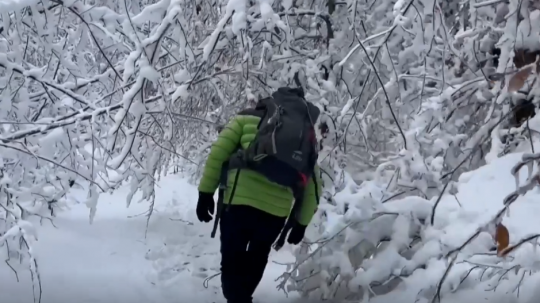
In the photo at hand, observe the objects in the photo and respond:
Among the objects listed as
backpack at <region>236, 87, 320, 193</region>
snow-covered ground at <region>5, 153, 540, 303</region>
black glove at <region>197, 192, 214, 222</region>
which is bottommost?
snow-covered ground at <region>5, 153, 540, 303</region>

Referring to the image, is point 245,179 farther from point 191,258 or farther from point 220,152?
point 191,258

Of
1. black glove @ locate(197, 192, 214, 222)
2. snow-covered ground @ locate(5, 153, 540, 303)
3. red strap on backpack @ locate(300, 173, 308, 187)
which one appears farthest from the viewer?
black glove @ locate(197, 192, 214, 222)

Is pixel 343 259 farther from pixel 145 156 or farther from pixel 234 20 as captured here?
pixel 145 156

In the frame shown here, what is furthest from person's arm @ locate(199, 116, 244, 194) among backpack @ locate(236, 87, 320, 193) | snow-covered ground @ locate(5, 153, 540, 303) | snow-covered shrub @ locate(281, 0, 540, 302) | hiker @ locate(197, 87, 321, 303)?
snow-covered ground @ locate(5, 153, 540, 303)

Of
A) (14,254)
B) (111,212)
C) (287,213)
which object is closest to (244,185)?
(287,213)

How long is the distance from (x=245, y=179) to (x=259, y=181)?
3.1 inches

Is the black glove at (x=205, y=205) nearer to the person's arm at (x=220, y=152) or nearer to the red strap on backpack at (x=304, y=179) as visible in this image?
the person's arm at (x=220, y=152)

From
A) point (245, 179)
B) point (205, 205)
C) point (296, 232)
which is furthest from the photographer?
point (296, 232)

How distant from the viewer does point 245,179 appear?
3.50 metres

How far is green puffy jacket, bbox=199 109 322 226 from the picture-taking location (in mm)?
3500

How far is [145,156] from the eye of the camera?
584cm

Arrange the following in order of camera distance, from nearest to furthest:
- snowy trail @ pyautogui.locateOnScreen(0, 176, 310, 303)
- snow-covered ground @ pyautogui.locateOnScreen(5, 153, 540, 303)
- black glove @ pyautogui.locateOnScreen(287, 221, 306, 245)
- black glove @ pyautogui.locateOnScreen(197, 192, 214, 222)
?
snow-covered ground @ pyautogui.locateOnScreen(5, 153, 540, 303) < black glove @ pyautogui.locateOnScreen(197, 192, 214, 222) < black glove @ pyautogui.locateOnScreen(287, 221, 306, 245) < snowy trail @ pyautogui.locateOnScreen(0, 176, 310, 303)

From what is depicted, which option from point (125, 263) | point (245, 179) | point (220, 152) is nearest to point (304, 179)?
point (245, 179)

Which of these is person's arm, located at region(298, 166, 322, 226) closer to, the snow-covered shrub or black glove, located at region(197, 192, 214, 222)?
the snow-covered shrub
